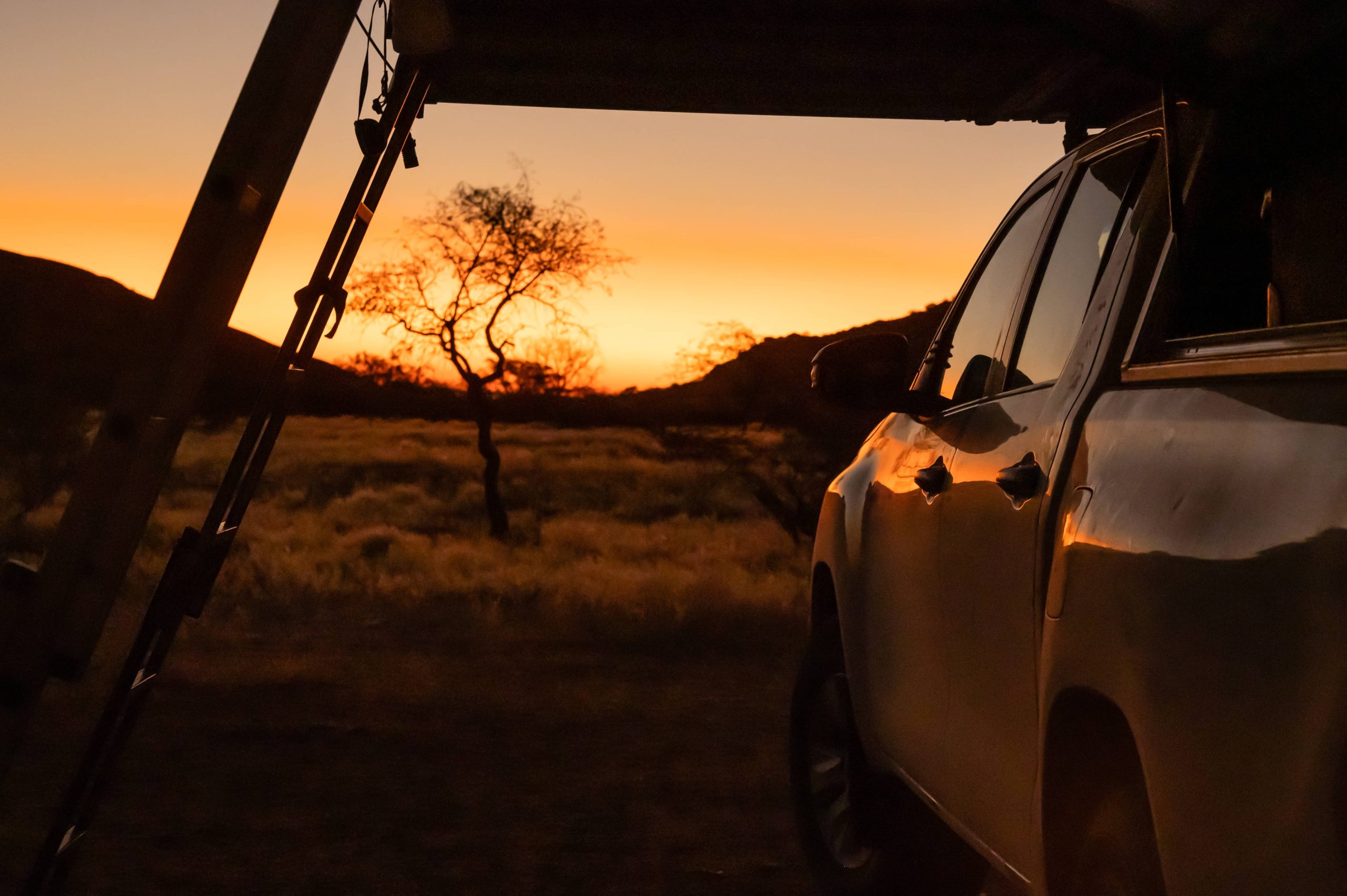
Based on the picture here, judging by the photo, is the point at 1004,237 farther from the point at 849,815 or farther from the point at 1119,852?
the point at 1119,852

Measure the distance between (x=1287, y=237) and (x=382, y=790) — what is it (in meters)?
5.09

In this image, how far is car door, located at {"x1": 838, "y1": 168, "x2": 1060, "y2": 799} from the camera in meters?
3.29

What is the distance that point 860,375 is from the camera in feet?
12.2

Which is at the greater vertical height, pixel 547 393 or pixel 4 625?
pixel 547 393

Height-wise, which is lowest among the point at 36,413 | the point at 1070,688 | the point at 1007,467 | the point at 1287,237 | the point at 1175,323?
the point at 36,413

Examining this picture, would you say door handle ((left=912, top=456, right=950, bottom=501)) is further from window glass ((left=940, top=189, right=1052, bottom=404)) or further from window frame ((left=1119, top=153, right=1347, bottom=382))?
window frame ((left=1119, top=153, right=1347, bottom=382))

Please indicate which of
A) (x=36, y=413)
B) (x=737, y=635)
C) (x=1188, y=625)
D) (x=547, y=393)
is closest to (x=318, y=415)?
(x=547, y=393)

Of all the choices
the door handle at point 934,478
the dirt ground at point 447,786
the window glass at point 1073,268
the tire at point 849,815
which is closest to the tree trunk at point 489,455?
the dirt ground at point 447,786

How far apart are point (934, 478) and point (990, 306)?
0.71 metres

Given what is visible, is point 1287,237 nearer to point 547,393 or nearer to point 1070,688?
point 1070,688

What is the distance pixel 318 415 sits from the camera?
3125 inches

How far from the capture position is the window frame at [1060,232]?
281 centimetres

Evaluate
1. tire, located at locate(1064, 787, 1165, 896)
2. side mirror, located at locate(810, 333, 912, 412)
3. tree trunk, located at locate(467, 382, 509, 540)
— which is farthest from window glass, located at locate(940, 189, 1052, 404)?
tree trunk, located at locate(467, 382, 509, 540)

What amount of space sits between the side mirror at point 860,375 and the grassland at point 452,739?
2071mm
